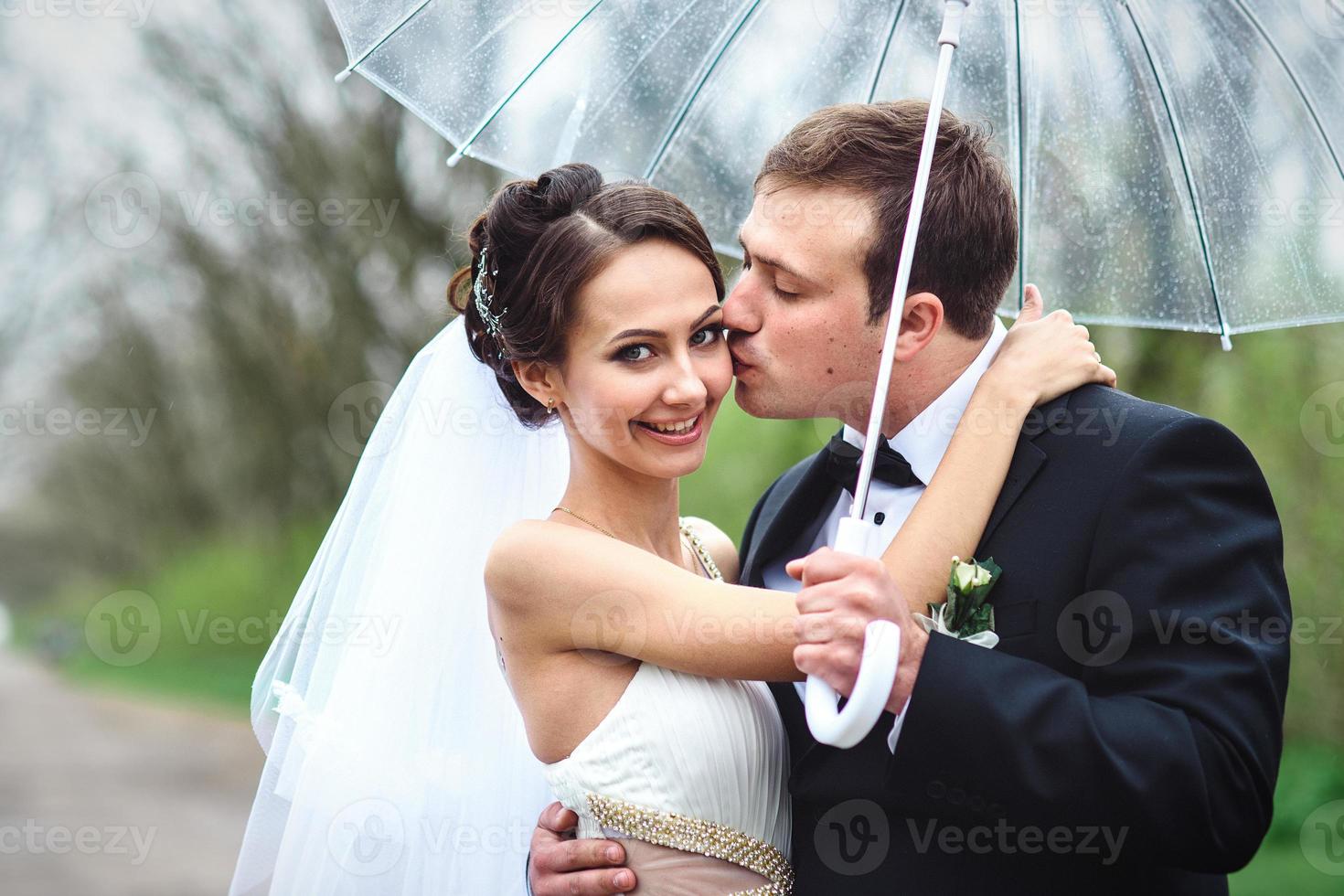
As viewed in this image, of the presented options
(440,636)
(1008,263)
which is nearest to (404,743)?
(440,636)

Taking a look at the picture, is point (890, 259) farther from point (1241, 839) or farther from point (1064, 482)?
point (1241, 839)

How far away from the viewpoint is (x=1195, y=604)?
228 cm

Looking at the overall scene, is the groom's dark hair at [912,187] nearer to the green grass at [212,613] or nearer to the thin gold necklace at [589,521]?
the thin gold necklace at [589,521]

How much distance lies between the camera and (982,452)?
8.54 ft

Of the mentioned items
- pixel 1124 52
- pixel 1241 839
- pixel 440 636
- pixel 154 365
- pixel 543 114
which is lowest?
pixel 1241 839

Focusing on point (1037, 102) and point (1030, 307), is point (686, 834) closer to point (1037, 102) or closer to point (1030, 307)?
point (1030, 307)

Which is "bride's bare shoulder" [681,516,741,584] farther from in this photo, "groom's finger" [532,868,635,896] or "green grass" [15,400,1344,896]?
"green grass" [15,400,1344,896]

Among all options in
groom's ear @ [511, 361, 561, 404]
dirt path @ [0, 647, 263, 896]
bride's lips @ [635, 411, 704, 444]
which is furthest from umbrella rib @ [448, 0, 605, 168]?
dirt path @ [0, 647, 263, 896]

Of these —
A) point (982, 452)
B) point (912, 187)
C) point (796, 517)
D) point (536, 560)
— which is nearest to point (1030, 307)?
point (912, 187)

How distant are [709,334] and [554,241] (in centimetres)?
42

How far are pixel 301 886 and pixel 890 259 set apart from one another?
2150mm

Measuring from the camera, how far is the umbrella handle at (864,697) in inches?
78.0

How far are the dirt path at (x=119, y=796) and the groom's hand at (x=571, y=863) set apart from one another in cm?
544

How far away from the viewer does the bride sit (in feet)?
8.81
